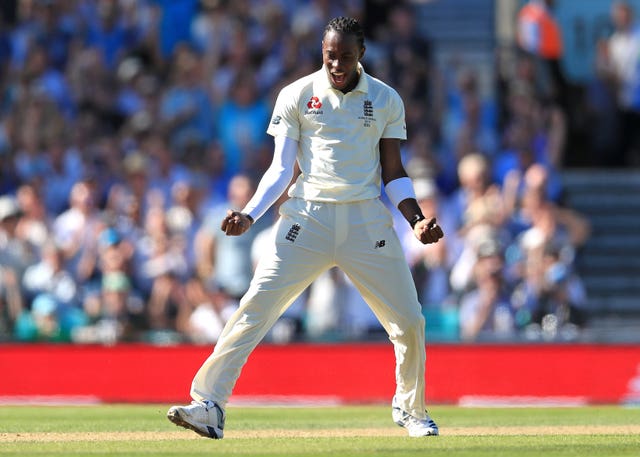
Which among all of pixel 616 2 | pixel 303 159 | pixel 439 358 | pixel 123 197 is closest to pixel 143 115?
pixel 123 197

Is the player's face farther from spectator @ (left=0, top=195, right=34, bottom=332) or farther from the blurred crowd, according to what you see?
spectator @ (left=0, top=195, right=34, bottom=332)

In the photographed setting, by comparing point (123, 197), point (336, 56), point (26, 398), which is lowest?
point (26, 398)

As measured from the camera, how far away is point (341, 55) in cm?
830

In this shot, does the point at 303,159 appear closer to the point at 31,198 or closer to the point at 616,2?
the point at 31,198

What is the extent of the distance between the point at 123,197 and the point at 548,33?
619 centimetres

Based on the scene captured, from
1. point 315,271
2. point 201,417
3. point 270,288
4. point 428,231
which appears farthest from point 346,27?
point 201,417

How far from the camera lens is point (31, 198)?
50.5 feet

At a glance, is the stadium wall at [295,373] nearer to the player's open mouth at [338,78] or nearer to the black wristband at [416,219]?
the black wristband at [416,219]

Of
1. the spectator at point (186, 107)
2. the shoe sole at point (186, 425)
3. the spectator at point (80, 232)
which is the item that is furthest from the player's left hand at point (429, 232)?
the spectator at point (186, 107)

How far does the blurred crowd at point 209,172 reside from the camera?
14492mm

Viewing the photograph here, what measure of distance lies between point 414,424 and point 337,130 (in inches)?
73.0

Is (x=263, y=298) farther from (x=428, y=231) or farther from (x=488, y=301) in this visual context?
(x=488, y=301)

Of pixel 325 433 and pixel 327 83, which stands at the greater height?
pixel 327 83

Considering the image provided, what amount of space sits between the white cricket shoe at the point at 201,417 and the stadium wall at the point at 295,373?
5495 mm
